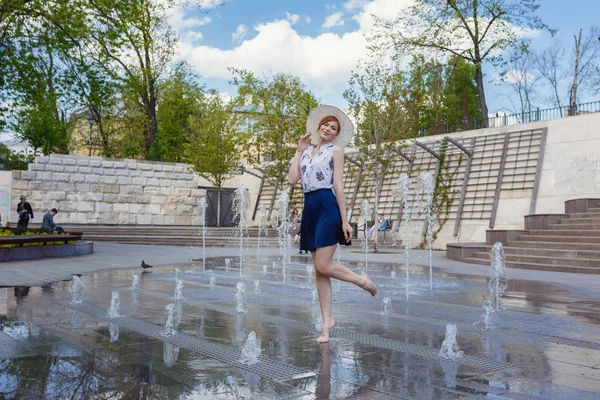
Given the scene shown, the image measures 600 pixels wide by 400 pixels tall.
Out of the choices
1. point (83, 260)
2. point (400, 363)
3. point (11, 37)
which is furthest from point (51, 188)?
point (400, 363)

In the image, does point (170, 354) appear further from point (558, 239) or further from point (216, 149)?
point (216, 149)

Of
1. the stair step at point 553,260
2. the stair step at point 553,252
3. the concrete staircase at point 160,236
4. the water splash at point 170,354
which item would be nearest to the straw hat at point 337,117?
the water splash at point 170,354

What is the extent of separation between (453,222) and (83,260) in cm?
1450

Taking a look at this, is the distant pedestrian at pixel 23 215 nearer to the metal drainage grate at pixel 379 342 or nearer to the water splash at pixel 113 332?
the metal drainage grate at pixel 379 342

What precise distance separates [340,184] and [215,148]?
92.9ft

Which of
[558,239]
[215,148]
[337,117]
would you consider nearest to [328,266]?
[337,117]

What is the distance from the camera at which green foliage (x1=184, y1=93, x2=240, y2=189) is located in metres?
32.3

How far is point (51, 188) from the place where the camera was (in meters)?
26.2

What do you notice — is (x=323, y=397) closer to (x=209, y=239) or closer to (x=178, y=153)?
(x=209, y=239)

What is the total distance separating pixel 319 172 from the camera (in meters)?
4.77

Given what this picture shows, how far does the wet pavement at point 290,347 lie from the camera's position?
340 cm

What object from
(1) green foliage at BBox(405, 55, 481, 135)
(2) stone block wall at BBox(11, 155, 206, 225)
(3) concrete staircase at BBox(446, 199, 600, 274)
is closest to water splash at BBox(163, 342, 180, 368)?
(3) concrete staircase at BBox(446, 199, 600, 274)

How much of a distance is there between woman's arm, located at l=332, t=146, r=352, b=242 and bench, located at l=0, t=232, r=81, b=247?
428 inches

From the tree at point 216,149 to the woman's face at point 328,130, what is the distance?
1084 inches
